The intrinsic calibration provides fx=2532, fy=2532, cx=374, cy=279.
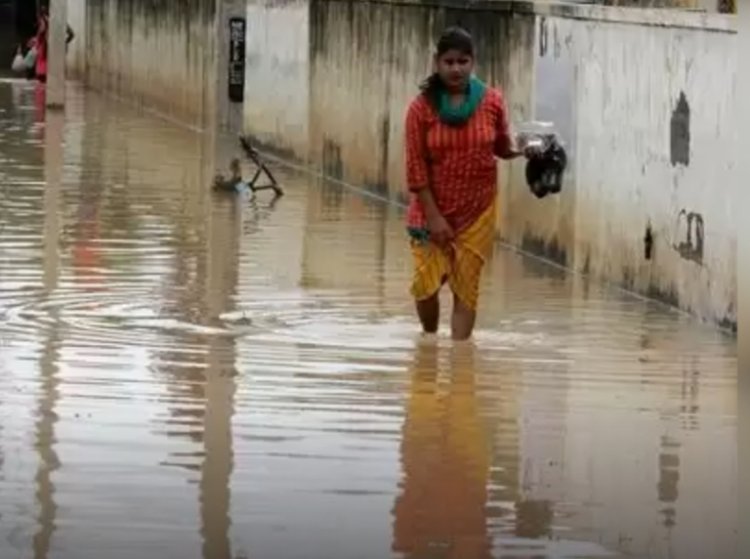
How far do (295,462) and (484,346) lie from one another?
3.43 m

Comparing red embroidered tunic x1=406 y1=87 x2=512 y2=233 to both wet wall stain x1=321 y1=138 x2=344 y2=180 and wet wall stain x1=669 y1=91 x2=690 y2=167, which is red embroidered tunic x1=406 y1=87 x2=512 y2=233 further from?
wet wall stain x1=321 y1=138 x2=344 y2=180

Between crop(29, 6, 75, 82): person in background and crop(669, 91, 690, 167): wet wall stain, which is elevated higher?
crop(29, 6, 75, 82): person in background

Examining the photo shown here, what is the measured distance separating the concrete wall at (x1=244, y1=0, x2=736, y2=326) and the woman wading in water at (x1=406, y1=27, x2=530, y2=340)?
4.92 feet

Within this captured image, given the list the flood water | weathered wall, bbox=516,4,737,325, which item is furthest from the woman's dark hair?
weathered wall, bbox=516,4,737,325

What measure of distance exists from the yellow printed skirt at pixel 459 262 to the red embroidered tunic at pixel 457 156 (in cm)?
7

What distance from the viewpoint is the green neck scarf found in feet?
39.0

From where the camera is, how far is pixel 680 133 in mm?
13961

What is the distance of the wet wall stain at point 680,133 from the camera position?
1384 centimetres

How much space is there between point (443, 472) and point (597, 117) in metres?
6.95

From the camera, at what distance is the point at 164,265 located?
50.3 feet

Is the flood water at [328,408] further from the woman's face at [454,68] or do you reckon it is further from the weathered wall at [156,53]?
the weathered wall at [156,53]

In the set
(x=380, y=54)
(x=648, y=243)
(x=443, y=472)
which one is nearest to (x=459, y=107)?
(x=648, y=243)

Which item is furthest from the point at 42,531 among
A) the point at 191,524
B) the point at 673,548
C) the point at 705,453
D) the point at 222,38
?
the point at 222,38

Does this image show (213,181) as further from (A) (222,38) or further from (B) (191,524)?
(B) (191,524)
